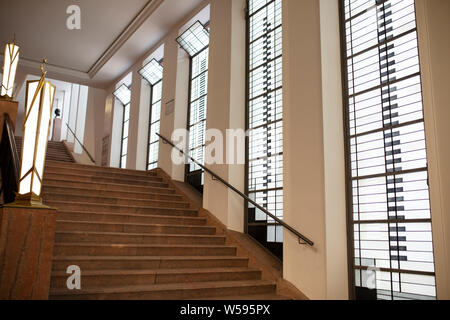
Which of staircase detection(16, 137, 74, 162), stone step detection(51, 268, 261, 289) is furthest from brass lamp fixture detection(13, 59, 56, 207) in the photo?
staircase detection(16, 137, 74, 162)

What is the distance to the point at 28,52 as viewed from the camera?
13.1m

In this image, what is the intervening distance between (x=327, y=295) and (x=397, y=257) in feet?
3.15

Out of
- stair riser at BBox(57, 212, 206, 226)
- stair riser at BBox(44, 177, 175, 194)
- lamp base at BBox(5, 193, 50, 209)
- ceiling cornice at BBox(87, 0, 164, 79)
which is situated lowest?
stair riser at BBox(57, 212, 206, 226)

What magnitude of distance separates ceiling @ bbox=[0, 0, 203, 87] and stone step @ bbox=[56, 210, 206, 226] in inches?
212

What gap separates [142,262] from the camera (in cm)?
545

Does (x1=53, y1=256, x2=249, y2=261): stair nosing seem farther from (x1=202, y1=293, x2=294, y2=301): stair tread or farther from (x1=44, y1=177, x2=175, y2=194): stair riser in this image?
(x1=44, y1=177, x2=175, y2=194): stair riser

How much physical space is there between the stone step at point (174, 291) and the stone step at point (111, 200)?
2.68m

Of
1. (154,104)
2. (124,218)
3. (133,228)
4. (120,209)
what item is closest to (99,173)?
(120,209)

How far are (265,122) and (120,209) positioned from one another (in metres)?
3.04

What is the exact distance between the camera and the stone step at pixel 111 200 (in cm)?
677

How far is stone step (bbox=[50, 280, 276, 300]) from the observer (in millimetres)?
4324

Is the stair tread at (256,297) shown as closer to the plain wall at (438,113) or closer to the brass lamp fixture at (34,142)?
the plain wall at (438,113)

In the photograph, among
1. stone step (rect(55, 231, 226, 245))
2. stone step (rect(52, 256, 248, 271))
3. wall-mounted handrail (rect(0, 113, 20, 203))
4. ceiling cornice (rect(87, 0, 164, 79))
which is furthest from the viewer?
ceiling cornice (rect(87, 0, 164, 79))
